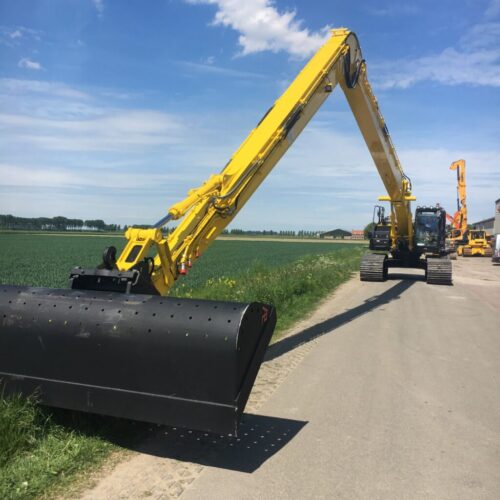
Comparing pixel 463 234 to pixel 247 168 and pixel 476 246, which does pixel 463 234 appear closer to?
pixel 476 246

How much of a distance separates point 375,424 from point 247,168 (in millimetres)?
3670

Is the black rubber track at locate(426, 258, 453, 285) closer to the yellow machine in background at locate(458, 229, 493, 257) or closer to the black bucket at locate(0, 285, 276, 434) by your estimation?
the black bucket at locate(0, 285, 276, 434)

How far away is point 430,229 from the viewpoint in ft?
62.6

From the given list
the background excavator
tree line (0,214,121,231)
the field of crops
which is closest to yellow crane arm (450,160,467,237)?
the background excavator

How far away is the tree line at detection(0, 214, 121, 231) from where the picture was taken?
425 ft

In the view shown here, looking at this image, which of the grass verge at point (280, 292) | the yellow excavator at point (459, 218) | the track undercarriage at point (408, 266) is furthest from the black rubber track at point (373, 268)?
the yellow excavator at point (459, 218)

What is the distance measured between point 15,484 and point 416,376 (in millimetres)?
4707

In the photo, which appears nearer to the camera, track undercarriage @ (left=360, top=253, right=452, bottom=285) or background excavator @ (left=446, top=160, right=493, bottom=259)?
track undercarriage @ (left=360, top=253, right=452, bottom=285)

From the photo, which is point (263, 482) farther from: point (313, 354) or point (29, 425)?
point (313, 354)

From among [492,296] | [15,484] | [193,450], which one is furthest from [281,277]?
[15,484]

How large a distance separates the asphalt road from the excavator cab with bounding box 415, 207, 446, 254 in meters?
10.1

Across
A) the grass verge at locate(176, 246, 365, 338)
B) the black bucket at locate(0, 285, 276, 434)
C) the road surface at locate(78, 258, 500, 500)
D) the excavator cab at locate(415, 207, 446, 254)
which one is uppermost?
the excavator cab at locate(415, 207, 446, 254)

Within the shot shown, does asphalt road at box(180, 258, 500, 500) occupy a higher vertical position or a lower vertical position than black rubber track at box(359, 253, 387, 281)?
lower

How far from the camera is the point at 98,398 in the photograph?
397 cm
